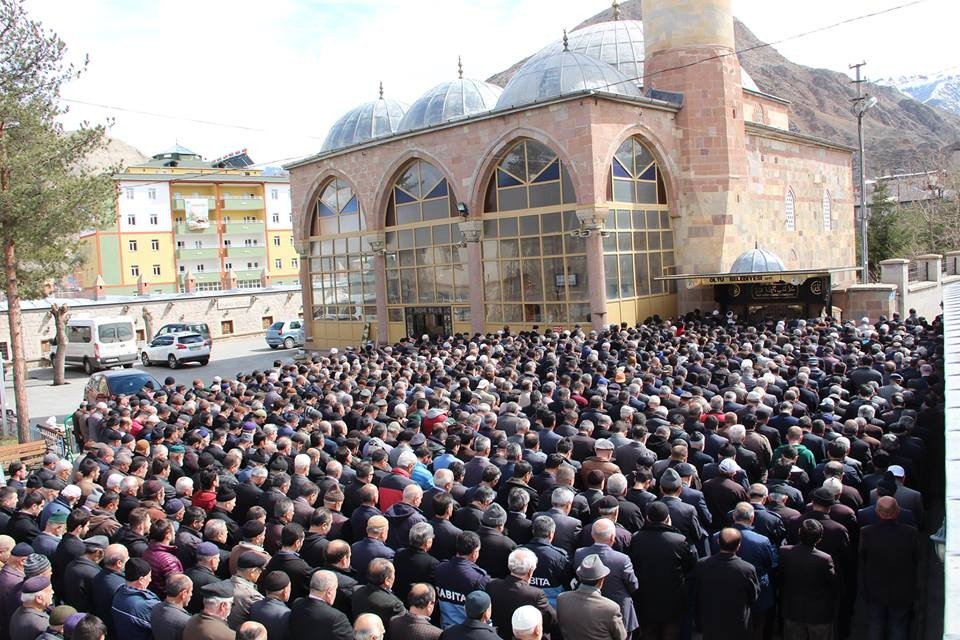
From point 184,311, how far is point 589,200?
24.5 m

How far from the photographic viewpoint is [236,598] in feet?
15.1

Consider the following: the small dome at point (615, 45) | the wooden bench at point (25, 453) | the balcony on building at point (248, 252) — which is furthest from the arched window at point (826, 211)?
the balcony on building at point (248, 252)

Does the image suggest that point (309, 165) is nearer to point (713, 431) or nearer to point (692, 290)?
point (692, 290)

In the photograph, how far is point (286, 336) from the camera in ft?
103

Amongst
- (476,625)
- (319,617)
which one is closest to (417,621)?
(476,625)

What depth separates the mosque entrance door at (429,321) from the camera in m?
23.2

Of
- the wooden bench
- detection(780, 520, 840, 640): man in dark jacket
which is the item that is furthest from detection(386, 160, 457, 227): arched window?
detection(780, 520, 840, 640): man in dark jacket

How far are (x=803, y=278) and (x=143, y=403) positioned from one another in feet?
48.7

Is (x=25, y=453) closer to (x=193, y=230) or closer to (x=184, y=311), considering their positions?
(x=184, y=311)

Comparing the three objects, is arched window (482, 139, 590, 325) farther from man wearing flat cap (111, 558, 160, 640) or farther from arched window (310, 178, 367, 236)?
man wearing flat cap (111, 558, 160, 640)

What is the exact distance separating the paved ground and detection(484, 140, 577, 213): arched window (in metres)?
10.5

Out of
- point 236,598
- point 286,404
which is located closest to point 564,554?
point 236,598

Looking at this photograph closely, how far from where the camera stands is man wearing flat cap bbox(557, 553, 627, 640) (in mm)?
4273

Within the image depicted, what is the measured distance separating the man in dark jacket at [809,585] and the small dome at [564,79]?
17.7m
